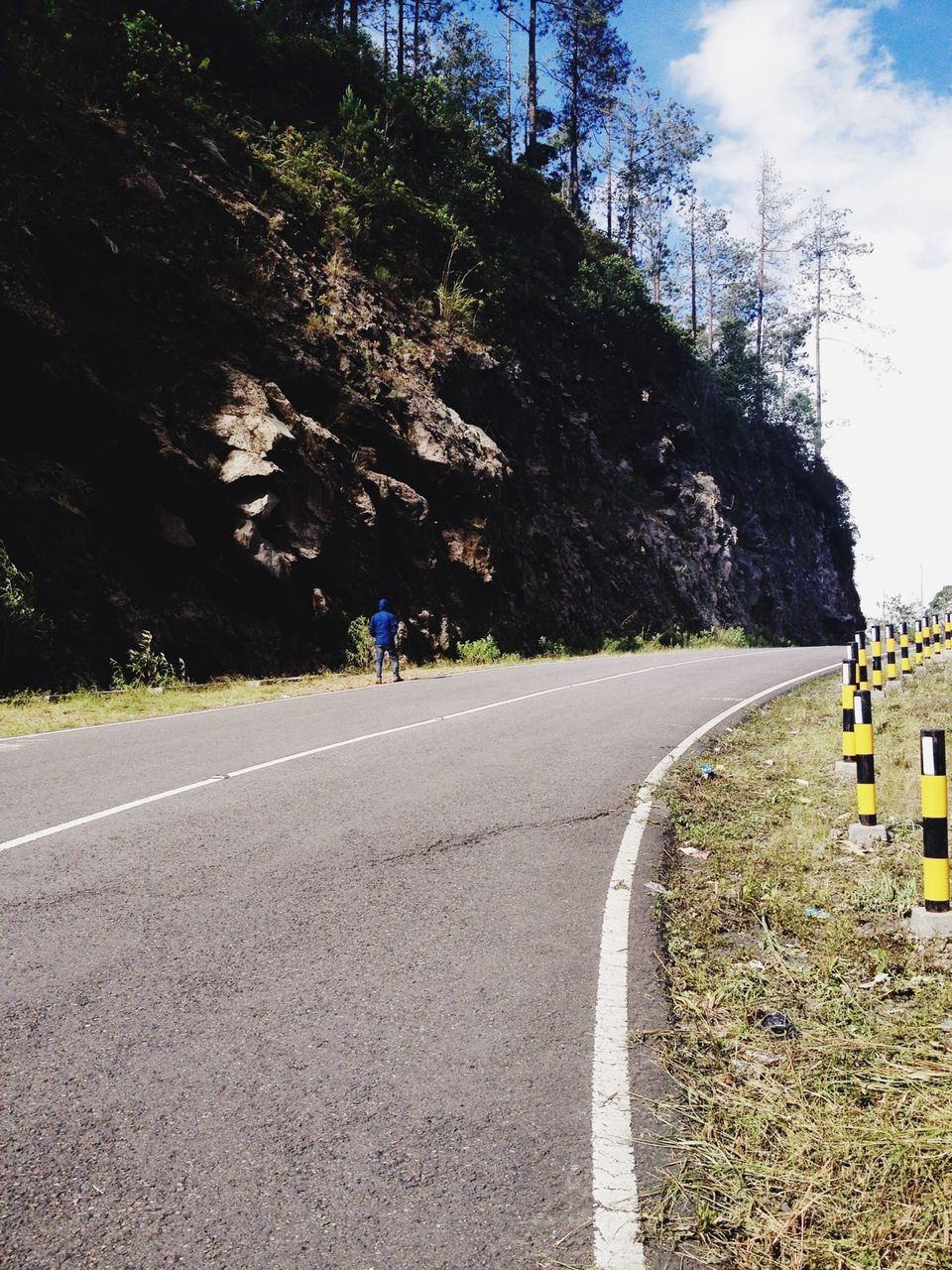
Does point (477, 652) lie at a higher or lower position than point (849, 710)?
higher

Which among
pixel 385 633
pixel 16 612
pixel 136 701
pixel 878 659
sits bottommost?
pixel 136 701

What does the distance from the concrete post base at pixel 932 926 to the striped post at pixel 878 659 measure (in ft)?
34.2

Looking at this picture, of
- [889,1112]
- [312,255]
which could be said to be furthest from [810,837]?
[312,255]

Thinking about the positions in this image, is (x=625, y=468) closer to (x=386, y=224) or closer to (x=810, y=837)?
(x=386, y=224)

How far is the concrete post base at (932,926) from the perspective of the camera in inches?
167

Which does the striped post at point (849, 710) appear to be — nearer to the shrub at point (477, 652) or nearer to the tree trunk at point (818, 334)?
the shrub at point (477, 652)

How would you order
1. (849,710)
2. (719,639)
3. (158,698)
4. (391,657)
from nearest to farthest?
1. (849,710)
2. (158,698)
3. (391,657)
4. (719,639)

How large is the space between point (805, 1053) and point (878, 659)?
40.9ft

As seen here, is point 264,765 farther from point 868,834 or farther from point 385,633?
point 385,633

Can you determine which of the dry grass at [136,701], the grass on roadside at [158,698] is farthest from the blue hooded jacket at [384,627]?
the dry grass at [136,701]

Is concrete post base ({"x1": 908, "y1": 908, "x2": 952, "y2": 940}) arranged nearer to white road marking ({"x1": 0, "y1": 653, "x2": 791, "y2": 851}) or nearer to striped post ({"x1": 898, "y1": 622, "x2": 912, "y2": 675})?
white road marking ({"x1": 0, "y1": 653, "x2": 791, "y2": 851})

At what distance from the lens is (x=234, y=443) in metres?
16.9

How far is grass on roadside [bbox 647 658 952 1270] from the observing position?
2342 mm

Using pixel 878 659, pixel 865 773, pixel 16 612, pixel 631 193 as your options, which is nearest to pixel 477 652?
pixel 878 659
